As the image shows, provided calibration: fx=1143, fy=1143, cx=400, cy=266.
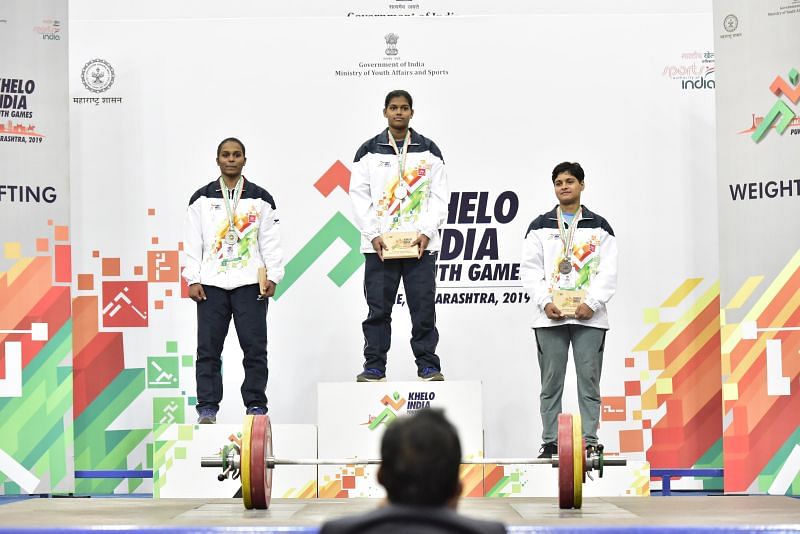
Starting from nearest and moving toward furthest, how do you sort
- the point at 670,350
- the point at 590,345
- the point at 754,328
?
the point at 590,345 → the point at 754,328 → the point at 670,350

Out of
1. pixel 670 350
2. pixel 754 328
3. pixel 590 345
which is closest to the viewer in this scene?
pixel 590 345

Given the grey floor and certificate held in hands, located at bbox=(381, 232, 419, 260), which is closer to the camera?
the grey floor

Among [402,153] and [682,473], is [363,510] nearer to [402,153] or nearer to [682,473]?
[402,153]

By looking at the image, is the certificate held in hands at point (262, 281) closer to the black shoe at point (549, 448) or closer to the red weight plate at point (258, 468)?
the black shoe at point (549, 448)

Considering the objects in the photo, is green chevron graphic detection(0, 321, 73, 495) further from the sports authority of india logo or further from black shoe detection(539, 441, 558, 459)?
the sports authority of india logo

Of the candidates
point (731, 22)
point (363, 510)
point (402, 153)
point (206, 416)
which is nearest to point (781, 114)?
point (731, 22)

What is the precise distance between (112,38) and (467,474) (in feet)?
11.6

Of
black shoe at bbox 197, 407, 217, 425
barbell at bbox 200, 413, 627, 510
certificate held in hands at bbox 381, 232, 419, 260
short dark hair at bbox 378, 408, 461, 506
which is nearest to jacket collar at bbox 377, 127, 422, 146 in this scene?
certificate held in hands at bbox 381, 232, 419, 260

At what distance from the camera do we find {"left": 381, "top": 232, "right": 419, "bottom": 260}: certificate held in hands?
19.7 feet

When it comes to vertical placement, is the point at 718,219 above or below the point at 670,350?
above

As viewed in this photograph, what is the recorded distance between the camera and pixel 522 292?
23.3 feet

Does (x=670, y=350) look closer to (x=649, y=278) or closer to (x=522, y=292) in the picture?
(x=649, y=278)

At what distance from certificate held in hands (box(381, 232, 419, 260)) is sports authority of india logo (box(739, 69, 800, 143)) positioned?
2.07 metres

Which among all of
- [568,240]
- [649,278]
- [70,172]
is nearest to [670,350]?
[649,278]
